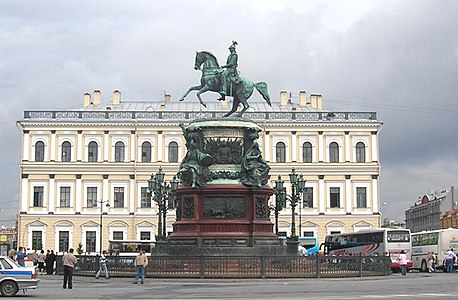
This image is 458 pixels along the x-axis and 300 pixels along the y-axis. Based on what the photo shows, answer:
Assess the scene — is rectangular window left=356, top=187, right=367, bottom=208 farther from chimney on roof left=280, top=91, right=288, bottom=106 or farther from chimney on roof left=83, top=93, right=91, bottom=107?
chimney on roof left=83, top=93, right=91, bottom=107

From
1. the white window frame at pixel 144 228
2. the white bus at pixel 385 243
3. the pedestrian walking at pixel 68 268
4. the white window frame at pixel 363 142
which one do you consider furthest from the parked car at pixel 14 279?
the white window frame at pixel 363 142

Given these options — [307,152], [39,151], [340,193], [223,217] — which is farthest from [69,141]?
[223,217]

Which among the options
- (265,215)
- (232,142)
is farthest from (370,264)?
(232,142)

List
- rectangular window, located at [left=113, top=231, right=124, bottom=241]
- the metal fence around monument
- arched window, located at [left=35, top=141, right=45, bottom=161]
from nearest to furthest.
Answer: the metal fence around monument < rectangular window, located at [left=113, top=231, right=124, bottom=241] < arched window, located at [left=35, top=141, right=45, bottom=161]

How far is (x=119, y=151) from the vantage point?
292 feet

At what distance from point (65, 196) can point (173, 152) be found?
1273cm

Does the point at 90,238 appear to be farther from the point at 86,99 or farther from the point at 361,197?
the point at 361,197

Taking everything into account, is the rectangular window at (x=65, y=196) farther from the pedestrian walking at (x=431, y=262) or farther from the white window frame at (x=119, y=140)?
the pedestrian walking at (x=431, y=262)

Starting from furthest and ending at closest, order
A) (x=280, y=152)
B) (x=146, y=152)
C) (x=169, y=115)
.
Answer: (x=169, y=115), (x=280, y=152), (x=146, y=152)

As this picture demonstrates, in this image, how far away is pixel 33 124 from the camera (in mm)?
87812

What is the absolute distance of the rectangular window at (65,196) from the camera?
87.7 meters

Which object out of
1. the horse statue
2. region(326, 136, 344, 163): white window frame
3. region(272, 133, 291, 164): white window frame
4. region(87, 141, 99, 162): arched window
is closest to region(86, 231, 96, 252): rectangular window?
region(87, 141, 99, 162): arched window

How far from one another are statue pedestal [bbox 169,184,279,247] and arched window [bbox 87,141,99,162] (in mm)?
53551

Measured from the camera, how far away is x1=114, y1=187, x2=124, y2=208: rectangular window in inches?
3484
